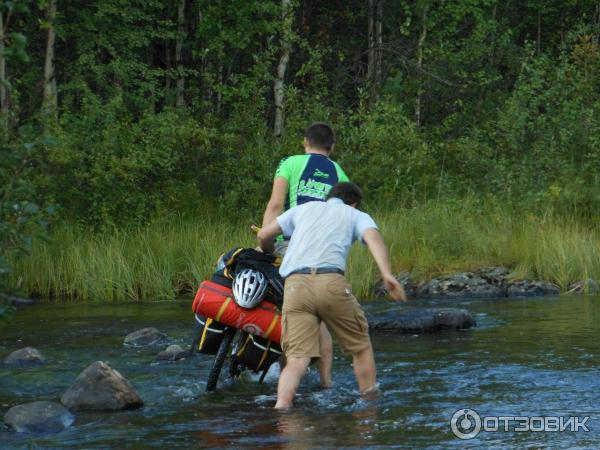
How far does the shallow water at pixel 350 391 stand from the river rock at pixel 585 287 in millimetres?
2770

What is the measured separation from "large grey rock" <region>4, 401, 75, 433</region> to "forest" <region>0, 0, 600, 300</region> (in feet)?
A: 4.26

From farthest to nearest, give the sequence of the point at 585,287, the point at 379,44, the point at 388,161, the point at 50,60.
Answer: the point at 379,44 < the point at 50,60 < the point at 388,161 < the point at 585,287

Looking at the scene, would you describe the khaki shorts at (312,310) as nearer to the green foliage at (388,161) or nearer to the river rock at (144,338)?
the river rock at (144,338)

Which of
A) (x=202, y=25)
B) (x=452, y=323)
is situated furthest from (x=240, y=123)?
(x=452, y=323)

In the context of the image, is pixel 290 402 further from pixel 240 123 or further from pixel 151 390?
pixel 240 123

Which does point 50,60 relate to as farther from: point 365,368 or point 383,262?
point 383,262

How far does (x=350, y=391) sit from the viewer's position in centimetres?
877

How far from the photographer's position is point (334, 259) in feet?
25.3

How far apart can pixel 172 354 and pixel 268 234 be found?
9.70 ft

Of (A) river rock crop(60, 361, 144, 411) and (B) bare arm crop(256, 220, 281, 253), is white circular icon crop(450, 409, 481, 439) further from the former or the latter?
(A) river rock crop(60, 361, 144, 411)

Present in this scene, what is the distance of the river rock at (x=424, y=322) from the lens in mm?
12398

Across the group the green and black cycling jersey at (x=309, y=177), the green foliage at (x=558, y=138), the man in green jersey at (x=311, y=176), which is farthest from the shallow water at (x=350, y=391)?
the green foliage at (x=558, y=138)

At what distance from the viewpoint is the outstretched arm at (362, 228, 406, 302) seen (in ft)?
24.2

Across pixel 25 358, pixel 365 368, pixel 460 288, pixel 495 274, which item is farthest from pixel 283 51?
pixel 365 368
